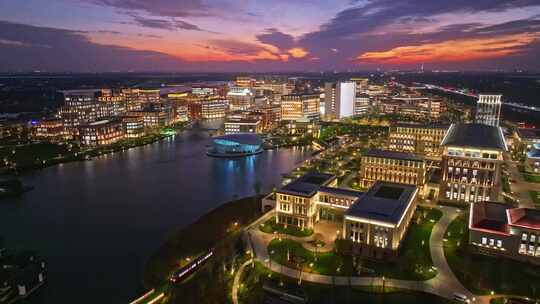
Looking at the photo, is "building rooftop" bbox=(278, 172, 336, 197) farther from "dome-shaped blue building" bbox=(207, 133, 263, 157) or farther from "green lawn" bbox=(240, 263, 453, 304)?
"dome-shaped blue building" bbox=(207, 133, 263, 157)

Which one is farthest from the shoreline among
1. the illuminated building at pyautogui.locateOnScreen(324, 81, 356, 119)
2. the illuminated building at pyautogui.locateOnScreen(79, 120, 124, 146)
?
the illuminated building at pyautogui.locateOnScreen(324, 81, 356, 119)

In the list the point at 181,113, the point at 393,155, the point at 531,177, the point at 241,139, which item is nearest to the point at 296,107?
the point at 181,113

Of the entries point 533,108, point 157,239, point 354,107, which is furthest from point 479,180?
point 533,108

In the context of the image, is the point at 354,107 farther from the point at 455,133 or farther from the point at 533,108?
the point at 455,133

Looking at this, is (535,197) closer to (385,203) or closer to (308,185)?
(385,203)

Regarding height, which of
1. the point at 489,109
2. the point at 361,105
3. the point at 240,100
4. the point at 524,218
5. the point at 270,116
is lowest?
the point at 524,218

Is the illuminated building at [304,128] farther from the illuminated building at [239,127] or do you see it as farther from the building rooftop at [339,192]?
the building rooftop at [339,192]
